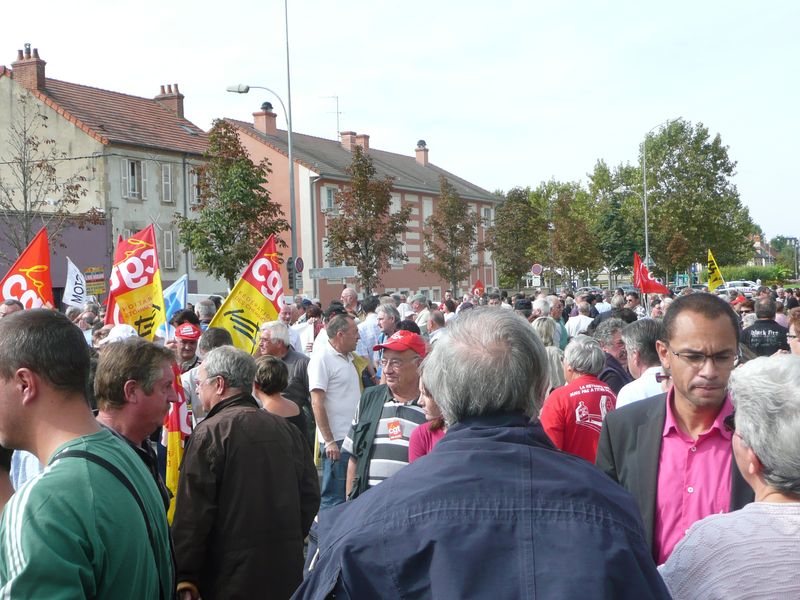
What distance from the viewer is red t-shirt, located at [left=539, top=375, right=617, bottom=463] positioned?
5.33m

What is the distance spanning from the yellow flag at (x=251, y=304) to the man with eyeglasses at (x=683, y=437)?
18.5 ft

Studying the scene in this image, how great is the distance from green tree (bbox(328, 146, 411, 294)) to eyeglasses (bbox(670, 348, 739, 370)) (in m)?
31.7

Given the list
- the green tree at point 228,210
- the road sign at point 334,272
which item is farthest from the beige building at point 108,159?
the road sign at point 334,272

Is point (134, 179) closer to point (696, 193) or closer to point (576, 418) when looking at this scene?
point (576, 418)

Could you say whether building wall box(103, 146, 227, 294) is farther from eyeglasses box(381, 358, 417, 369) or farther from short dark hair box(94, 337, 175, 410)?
short dark hair box(94, 337, 175, 410)

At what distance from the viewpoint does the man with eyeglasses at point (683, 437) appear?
335 centimetres

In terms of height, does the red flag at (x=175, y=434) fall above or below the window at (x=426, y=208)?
below

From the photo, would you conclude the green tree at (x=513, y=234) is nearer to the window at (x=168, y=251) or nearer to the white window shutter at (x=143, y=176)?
the window at (x=168, y=251)

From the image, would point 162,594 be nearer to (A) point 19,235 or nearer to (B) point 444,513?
(B) point 444,513

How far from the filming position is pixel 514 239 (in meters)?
48.5

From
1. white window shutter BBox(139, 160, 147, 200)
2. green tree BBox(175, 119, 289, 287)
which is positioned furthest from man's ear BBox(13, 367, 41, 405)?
white window shutter BBox(139, 160, 147, 200)

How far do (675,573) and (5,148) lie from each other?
136 feet

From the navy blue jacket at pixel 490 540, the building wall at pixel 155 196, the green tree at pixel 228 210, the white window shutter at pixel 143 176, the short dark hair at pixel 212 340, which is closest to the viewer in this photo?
the navy blue jacket at pixel 490 540

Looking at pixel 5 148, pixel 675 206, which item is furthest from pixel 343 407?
pixel 675 206
